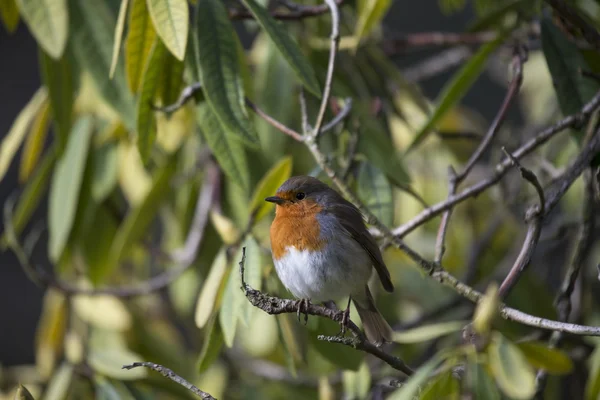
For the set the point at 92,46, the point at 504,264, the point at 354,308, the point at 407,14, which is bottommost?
the point at 354,308

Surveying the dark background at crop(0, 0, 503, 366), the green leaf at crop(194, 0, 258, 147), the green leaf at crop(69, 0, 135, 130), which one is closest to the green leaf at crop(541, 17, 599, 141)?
the green leaf at crop(194, 0, 258, 147)

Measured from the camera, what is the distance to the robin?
2.94 meters

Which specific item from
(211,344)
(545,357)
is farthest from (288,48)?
(545,357)

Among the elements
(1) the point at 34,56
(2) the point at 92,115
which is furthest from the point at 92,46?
(1) the point at 34,56

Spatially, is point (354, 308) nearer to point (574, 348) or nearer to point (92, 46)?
point (574, 348)

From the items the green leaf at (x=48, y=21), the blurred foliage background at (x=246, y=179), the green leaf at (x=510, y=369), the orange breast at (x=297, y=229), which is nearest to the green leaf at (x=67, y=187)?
the blurred foliage background at (x=246, y=179)

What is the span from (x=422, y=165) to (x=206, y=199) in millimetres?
1343

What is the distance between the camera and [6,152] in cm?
351

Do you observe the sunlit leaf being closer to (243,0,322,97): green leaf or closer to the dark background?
(243,0,322,97): green leaf

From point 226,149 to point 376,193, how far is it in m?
0.54

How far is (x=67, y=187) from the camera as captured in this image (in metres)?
3.42

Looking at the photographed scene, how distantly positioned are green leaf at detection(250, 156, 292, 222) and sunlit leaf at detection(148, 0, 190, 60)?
59cm

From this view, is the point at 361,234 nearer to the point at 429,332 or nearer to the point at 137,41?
the point at 429,332

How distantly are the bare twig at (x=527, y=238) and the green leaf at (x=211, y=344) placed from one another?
37.1 inches
